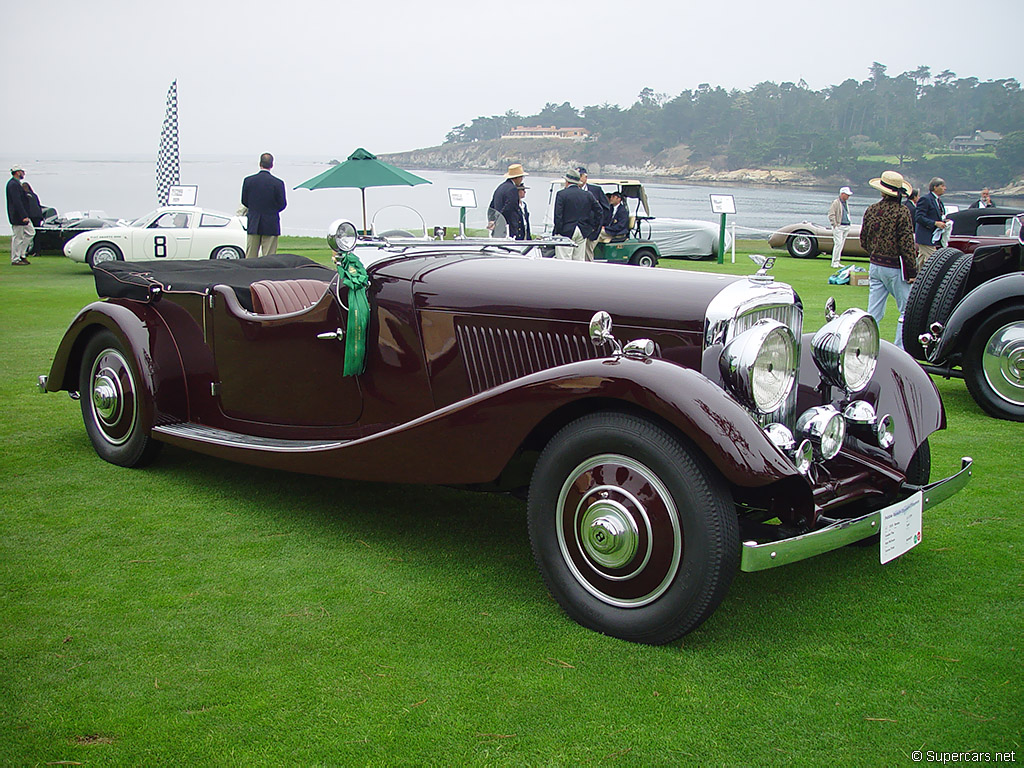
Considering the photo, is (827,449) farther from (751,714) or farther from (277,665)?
(277,665)

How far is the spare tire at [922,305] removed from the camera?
6.39m

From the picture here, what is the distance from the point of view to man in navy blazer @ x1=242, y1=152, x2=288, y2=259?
38.7 ft

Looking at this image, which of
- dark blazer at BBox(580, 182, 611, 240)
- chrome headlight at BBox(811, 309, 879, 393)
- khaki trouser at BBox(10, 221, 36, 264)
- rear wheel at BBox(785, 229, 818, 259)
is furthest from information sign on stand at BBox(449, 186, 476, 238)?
chrome headlight at BBox(811, 309, 879, 393)

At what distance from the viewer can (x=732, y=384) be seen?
2805mm

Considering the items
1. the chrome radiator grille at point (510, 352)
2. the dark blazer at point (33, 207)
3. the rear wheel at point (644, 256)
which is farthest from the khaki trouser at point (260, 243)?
the chrome radiator grille at point (510, 352)

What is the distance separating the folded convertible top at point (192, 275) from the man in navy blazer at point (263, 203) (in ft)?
23.3

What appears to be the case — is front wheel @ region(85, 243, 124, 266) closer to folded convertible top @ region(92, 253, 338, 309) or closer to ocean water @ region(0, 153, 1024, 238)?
ocean water @ region(0, 153, 1024, 238)

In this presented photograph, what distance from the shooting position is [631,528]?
265cm

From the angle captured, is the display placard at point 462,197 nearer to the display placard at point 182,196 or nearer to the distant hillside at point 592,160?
the display placard at point 182,196

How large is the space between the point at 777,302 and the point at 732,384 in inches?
22.3

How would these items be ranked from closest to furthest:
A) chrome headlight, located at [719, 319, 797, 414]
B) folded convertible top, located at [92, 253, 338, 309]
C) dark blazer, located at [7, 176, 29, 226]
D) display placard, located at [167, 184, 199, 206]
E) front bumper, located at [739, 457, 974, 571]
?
front bumper, located at [739, 457, 974, 571], chrome headlight, located at [719, 319, 797, 414], folded convertible top, located at [92, 253, 338, 309], dark blazer, located at [7, 176, 29, 226], display placard, located at [167, 184, 199, 206]

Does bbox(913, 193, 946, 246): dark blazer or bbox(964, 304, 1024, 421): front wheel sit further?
bbox(913, 193, 946, 246): dark blazer

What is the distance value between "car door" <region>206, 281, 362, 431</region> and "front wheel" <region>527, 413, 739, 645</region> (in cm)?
129

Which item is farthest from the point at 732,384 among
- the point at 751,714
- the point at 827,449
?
the point at 751,714
